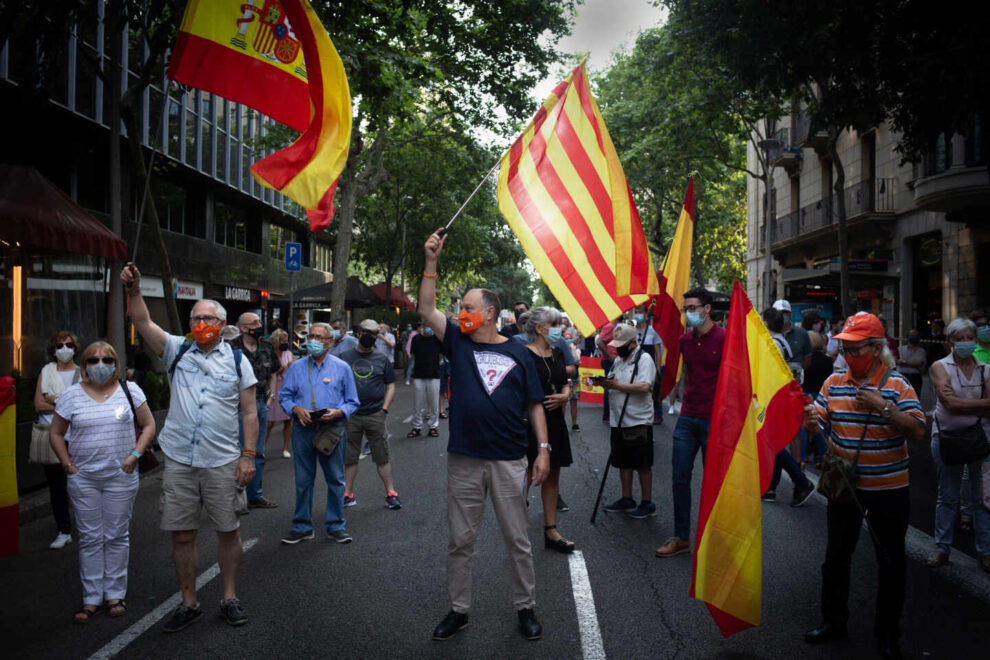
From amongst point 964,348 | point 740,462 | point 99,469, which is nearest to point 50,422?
point 99,469

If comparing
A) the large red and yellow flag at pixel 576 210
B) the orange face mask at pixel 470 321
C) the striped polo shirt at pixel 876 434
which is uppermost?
the large red and yellow flag at pixel 576 210

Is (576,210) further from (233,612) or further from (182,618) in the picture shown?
(182,618)

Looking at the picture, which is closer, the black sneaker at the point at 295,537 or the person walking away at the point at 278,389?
the black sneaker at the point at 295,537

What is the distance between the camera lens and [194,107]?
22.0m

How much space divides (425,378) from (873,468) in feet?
27.8

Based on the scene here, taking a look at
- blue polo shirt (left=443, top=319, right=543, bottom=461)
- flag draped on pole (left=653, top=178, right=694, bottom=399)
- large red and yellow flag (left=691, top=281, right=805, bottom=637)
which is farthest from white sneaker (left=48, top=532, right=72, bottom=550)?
flag draped on pole (left=653, top=178, right=694, bottom=399)

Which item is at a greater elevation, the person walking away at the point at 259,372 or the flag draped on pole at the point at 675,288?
the flag draped on pole at the point at 675,288

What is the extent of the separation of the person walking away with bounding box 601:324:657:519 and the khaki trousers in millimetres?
2313

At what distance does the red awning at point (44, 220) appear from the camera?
8.59 metres

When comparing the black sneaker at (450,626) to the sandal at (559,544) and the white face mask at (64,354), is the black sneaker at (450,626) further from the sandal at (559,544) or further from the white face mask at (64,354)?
the white face mask at (64,354)

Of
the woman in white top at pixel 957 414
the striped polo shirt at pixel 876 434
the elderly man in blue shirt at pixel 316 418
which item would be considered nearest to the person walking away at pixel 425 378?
the elderly man in blue shirt at pixel 316 418

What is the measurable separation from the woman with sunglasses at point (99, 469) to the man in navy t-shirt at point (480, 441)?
213cm

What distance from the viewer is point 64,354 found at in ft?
21.7

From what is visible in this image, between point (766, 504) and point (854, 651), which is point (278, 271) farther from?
point (854, 651)
